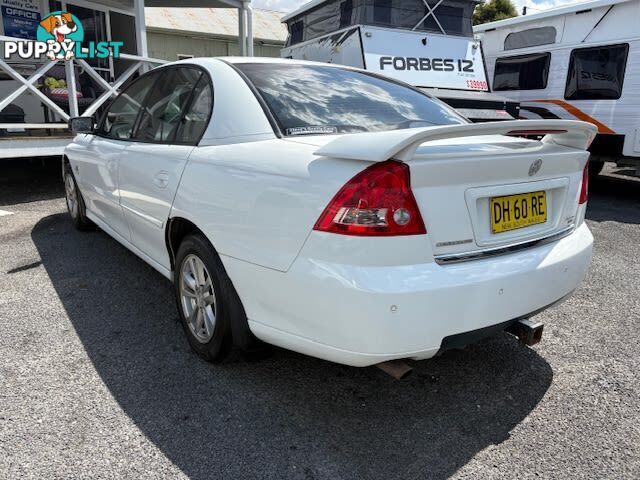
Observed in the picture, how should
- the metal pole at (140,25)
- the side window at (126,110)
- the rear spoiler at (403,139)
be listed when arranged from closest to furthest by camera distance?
the rear spoiler at (403,139) < the side window at (126,110) < the metal pole at (140,25)

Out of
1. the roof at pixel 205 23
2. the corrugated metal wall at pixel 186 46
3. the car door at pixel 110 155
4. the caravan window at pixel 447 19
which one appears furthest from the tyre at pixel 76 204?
the corrugated metal wall at pixel 186 46

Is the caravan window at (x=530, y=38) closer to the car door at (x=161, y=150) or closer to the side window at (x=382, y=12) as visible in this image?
the side window at (x=382, y=12)

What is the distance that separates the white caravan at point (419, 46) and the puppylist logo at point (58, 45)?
3.41 meters

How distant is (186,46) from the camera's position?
1962 cm

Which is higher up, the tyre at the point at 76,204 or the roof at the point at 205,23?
the roof at the point at 205,23

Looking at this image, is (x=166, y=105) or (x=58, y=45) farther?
(x=58, y=45)

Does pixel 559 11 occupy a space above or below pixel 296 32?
above

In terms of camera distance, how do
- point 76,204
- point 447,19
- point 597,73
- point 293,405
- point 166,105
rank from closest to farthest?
point 293,405 → point 166,105 → point 76,204 → point 447,19 → point 597,73

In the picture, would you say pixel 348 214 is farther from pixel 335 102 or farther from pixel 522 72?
pixel 522 72

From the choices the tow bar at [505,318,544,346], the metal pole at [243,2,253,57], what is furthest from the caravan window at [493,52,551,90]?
the tow bar at [505,318,544,346]

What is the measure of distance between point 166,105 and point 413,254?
2.05 meters

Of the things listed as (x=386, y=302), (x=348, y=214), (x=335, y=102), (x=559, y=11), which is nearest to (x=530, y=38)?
(x=559, y=11)

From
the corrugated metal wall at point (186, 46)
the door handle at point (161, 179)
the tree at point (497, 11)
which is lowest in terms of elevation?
the door handle at point (161, 179)

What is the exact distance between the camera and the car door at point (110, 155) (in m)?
3.53
